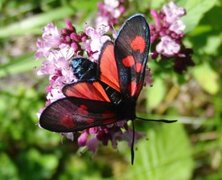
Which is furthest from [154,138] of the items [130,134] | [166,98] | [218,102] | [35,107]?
[130,134]

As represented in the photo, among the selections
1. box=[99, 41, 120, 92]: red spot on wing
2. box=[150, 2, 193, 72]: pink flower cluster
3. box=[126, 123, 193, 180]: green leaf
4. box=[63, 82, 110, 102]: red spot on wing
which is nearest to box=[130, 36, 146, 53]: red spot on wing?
box=[99, 41, 120, 92]: red spot on wing

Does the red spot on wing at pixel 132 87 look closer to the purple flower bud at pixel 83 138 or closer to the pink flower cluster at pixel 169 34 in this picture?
the purple flower bud at pixel 83 138

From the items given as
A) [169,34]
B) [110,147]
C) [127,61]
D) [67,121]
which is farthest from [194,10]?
[110,147]

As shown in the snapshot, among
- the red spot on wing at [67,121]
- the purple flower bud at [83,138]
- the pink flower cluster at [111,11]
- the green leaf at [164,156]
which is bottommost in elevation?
the green leaf at [164,156]

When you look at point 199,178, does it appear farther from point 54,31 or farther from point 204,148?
point 54,31

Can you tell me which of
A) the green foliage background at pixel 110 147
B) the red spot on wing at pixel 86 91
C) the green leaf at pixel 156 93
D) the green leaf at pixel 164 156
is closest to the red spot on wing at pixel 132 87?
the red spot on wing at pixel 86 91

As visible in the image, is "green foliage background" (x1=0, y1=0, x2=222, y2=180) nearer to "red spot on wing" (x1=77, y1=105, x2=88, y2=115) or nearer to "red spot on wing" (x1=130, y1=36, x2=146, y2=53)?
"red spot on wing" (x1=130, y1=36, x2=146, y2=53)

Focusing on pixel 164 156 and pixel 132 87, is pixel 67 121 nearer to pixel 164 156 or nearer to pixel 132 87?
pixel 132 87

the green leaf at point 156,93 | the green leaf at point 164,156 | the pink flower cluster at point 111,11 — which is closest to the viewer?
the pink flower cluster at point 111,11
